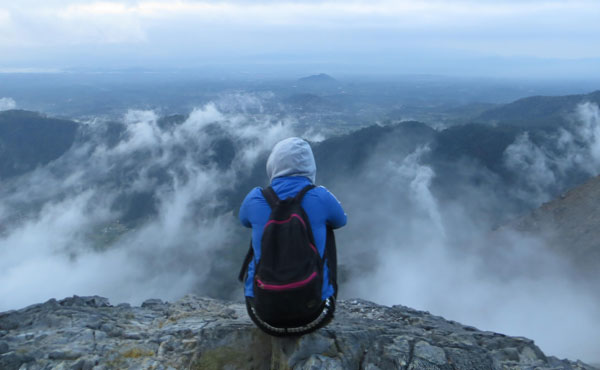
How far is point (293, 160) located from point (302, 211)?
35.1 inches

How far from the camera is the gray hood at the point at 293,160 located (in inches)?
236

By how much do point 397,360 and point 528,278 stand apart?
32720mm

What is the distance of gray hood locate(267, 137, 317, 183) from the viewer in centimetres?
600

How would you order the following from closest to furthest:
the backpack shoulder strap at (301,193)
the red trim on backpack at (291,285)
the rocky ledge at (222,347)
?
the red trim on backpack at (291,285) < the backpack shoulder strap at (301,193) < the rocky ledge at (222,347)

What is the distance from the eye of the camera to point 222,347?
7.14 m

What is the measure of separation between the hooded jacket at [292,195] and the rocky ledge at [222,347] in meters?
1.23

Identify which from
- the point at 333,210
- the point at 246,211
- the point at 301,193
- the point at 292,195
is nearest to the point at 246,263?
the point at 246,211

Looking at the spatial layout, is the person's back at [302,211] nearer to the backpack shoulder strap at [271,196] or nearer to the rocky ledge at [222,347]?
the backpack shoulder strap at [271,196]

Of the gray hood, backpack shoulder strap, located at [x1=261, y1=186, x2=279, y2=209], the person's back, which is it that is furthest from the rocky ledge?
the gray hood

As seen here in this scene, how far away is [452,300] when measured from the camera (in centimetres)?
3331

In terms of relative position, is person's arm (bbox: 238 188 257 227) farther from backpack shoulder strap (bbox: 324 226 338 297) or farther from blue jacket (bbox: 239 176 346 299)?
backpack shoulder strap (bbox: 324 226 338 297)

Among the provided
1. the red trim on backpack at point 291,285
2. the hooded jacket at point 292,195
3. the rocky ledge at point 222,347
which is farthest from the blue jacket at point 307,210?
the rocky ledge at point 222,347

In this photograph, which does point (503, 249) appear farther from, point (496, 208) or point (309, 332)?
point (496, 208)

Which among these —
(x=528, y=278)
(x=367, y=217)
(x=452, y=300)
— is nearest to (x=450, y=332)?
(x=452, y=300)
